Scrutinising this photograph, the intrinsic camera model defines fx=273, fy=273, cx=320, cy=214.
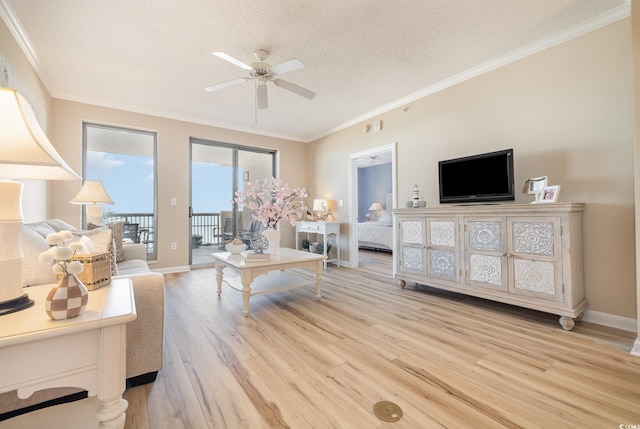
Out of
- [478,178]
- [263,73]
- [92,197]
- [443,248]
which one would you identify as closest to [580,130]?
[478,178]

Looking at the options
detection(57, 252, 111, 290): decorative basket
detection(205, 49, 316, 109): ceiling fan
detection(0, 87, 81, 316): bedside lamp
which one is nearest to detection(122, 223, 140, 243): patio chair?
detection(205, 49, 316, 109): ceiling fan

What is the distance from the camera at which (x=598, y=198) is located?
7.77 feet

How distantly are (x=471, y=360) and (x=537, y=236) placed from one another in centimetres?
131

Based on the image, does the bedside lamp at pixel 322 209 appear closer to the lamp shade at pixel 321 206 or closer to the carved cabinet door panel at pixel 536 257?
the lamp shade at pixel 321 206

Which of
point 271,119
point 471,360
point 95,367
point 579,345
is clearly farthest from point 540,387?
point 271,119

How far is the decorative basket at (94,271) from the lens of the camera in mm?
1179

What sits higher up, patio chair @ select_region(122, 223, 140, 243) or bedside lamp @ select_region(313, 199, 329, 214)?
bedside lamp @ select_region(313, 199, 329, 214)

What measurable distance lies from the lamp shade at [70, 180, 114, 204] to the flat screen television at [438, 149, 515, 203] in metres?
4.04

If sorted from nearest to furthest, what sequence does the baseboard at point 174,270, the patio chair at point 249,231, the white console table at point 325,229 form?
1. the baseboard at point 174,270
2. the white console table at point 325,229
3. the patio chair at point 249,231

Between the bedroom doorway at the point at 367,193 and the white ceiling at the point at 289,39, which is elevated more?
the white ceiling at the point at 289,39

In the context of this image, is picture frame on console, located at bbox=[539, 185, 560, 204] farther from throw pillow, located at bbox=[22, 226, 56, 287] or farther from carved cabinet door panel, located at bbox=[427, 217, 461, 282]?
throw pillow, located at bbox=[22, 226, 56, 287]

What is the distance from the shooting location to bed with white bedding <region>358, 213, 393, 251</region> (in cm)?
632

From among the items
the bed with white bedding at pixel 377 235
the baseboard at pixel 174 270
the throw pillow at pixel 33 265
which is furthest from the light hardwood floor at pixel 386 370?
the bed with white bedding at pixel 377 235

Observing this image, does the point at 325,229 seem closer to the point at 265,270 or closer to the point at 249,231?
the point at 249,231
